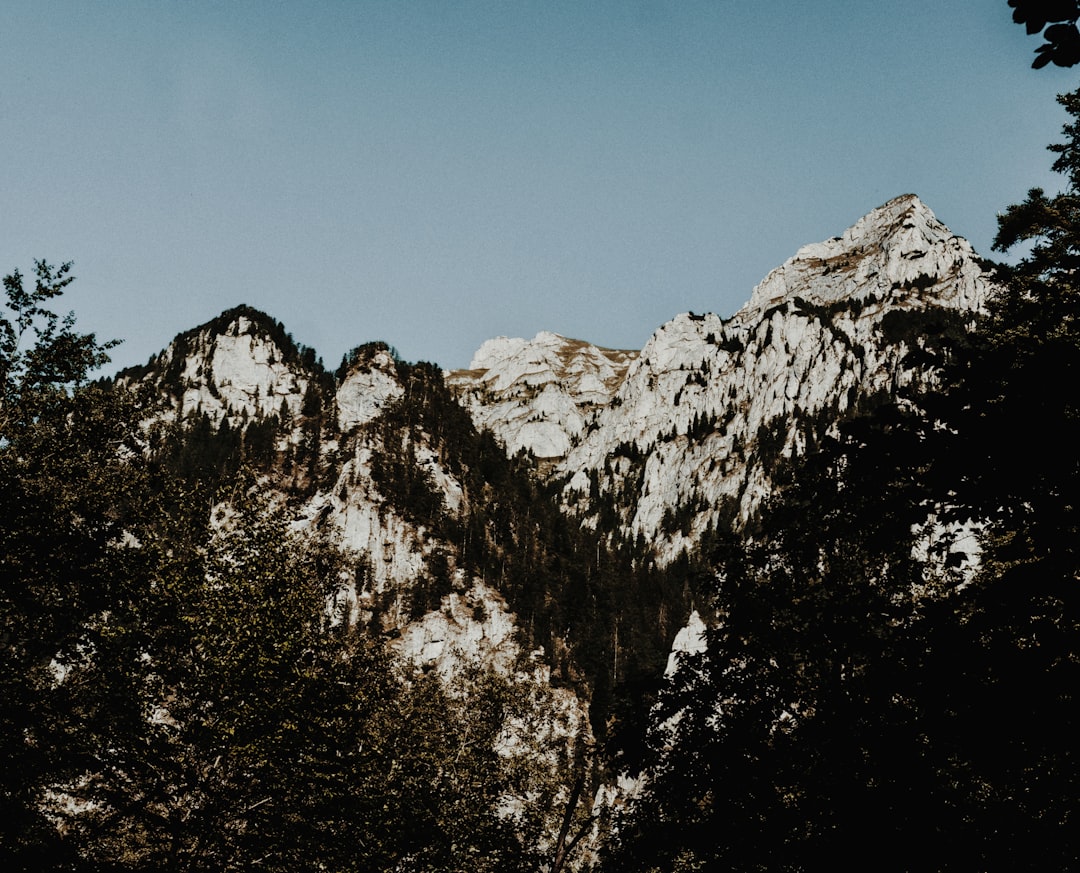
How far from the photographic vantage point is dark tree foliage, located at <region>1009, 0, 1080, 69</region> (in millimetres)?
3752

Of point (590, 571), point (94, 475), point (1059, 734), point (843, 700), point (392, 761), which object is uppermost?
point (590, 571)

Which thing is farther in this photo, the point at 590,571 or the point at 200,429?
the point at 200,429

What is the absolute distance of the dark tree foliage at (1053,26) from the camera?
375 centimetres

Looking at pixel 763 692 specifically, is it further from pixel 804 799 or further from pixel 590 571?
pixel 590 571

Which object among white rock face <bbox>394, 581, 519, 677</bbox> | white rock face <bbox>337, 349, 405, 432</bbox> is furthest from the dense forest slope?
white rock face <bbox>337, 349, 405, 432</bbox>

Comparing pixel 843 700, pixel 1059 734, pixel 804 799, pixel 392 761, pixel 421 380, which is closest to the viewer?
pixel 1059 734

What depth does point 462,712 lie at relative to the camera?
26094mm

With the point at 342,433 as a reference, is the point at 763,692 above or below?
below

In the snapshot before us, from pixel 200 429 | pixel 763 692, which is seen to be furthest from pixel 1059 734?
pixel 200 429

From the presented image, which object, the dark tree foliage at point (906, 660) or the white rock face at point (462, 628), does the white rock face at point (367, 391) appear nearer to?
the white rock face at point (462, 628)

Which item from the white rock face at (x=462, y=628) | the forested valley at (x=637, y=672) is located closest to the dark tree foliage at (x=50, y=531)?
the forested valley at (x=637, y=672)

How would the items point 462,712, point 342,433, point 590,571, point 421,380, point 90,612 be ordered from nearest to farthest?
point 90,612
point 462,712
point 590,571
point 342,433
point 421,380

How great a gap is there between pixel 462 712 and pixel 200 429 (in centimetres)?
17571

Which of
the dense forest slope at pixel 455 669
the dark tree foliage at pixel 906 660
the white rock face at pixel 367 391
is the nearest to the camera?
the dark tree foliage at pixel 906 660
